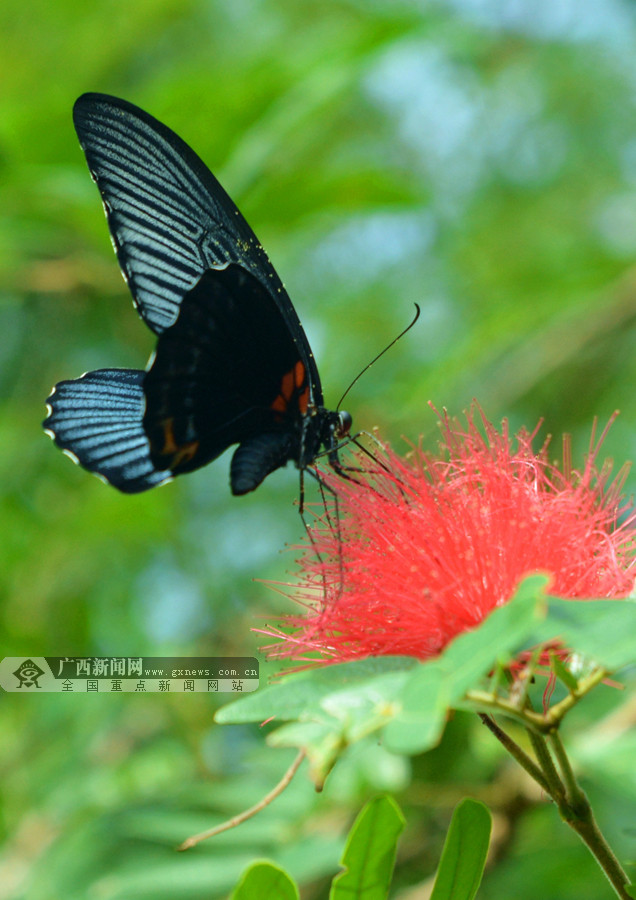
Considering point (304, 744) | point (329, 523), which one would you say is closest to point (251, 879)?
point (304, 744)

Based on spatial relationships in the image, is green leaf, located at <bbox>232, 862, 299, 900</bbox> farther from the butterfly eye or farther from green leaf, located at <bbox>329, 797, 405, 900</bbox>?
the butterfly eye

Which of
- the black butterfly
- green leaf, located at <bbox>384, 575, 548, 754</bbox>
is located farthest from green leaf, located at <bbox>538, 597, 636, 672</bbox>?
the black butterfly

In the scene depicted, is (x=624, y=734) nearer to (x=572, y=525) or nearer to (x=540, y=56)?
(x=572, y=525)

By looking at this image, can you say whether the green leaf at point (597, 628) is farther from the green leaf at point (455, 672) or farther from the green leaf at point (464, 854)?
the green leaf at point (464, 854)

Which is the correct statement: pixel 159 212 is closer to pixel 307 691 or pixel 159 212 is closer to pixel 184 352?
pixel 184 352

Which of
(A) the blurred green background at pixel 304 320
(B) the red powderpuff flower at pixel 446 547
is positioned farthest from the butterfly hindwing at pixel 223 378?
(A) the blurred green background at pixel 304 320

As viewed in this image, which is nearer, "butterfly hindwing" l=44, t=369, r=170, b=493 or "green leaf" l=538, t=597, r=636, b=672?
"green leaf" l=538, t=597, r=636, b=672
